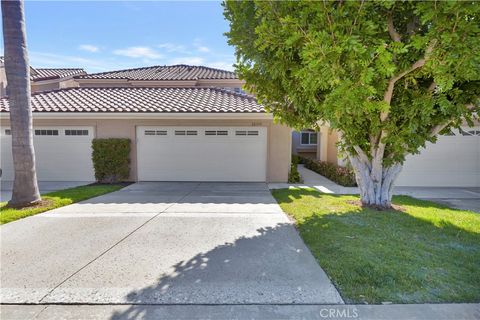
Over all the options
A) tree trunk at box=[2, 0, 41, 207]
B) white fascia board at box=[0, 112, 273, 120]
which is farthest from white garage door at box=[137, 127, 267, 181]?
tree trunk at box=[2, 0, 41, 207]

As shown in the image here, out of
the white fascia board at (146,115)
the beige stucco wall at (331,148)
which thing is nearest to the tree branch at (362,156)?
the white fascia board at (146,115)

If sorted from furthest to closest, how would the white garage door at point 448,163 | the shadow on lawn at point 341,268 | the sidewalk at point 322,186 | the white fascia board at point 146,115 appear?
the white garage door at point 448,163 < the white fascia board at point 146,115 < the sidewalk at point 322,186 < the shadow on lawn at point 341,268

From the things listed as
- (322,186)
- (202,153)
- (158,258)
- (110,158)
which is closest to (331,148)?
(322,186)

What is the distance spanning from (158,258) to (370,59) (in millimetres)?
4399

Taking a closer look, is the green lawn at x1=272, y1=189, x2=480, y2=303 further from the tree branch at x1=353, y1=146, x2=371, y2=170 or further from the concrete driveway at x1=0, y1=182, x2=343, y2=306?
the tree branch at x1=353, y1=146, x2=371, y2=170

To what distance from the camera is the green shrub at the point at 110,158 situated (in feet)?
33.8

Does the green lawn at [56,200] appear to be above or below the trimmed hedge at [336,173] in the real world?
below

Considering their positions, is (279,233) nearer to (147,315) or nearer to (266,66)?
(147,315)

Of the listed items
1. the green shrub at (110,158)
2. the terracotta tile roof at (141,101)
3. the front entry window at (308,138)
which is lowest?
the green shrub at (110,158)

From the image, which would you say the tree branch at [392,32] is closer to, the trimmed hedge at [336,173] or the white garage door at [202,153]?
the trimmed hedge at [336,173]

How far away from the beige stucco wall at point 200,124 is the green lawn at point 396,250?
401 centimetres

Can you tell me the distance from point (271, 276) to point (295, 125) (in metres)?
4.34

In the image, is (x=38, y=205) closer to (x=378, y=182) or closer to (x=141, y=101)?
(x=141, y=101)

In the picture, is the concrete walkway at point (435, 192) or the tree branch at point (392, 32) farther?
the concrete walkway at point (435, 192)
